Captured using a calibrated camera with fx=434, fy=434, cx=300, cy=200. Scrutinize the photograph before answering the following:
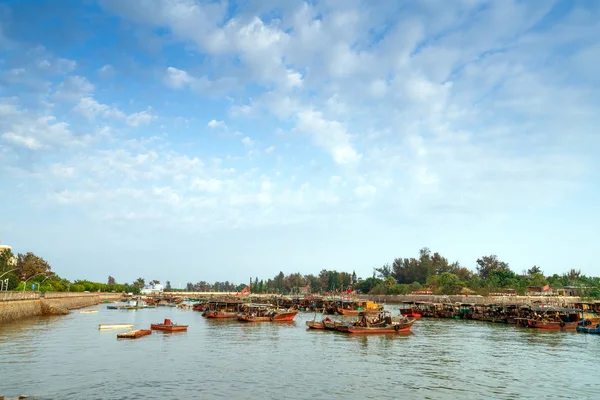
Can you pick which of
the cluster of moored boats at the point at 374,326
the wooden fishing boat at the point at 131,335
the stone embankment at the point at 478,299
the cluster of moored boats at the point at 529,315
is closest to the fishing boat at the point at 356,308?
the cluster of moored boats at the point at 529,315

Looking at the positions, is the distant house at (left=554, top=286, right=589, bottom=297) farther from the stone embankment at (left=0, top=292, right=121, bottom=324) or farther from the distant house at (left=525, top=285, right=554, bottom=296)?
the stone embankment at (left=0, top=292, right=121, bottom=324)

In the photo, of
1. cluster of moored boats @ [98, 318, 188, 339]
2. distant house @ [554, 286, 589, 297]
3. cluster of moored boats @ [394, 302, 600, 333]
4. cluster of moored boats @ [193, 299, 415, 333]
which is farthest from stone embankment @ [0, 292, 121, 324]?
distant house @ [554, 286, 589, 297]

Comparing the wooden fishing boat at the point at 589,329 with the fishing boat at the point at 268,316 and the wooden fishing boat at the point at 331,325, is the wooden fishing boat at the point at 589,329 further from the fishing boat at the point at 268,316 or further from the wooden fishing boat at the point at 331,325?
the fishing boat at the point at 268,316

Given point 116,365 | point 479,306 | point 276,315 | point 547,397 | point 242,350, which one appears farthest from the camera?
point 479,306

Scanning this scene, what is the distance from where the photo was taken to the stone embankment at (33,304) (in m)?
52.1

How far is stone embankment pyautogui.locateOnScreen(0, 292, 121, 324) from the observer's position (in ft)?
171

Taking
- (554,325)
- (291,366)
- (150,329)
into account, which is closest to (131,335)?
(150,329)

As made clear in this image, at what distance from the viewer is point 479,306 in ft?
273

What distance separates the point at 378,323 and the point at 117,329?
3051cm

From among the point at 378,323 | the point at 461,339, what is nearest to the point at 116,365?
the point at 378,323

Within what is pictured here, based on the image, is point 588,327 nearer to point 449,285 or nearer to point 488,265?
point 449,285

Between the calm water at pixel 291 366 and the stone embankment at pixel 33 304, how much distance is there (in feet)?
20.4

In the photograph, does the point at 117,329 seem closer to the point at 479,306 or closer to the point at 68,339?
the point at 68,339

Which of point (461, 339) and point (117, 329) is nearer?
point (461, 339)
